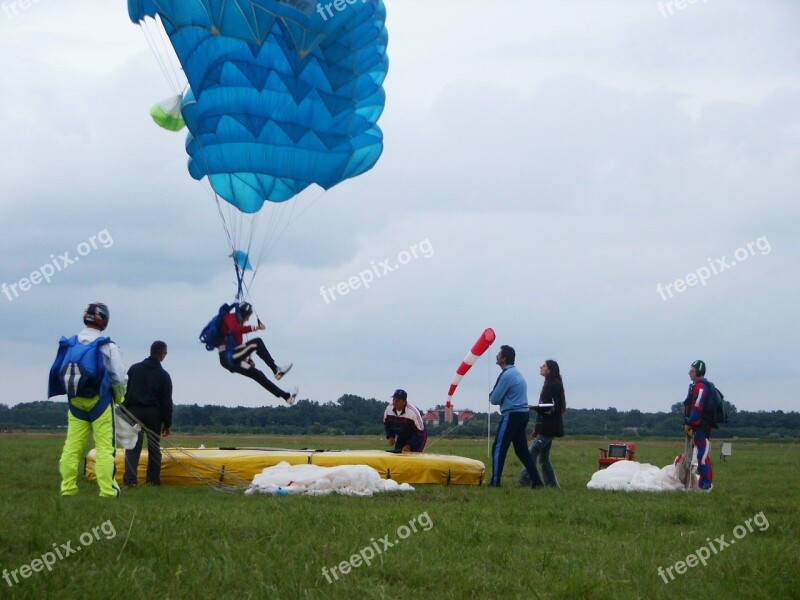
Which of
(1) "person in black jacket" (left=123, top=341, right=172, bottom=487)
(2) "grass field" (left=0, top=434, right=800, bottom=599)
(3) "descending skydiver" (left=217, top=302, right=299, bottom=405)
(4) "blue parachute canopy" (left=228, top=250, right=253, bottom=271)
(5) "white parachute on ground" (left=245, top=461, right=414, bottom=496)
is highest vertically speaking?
(4) "blue parachute canopy" (left=228, top=250, right=253, bottom=271)

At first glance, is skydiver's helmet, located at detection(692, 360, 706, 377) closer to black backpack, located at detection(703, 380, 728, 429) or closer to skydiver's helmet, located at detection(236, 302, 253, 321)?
black backpack, located at detection(703, 380, 728, 429)

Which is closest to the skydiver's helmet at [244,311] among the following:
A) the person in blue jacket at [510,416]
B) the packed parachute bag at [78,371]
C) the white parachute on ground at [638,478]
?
the packed parachute bag at [78,371]

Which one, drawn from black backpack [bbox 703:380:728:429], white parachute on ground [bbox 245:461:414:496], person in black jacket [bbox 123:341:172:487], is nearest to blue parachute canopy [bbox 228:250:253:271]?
person in black jacket [bbox 123:341:172:487]

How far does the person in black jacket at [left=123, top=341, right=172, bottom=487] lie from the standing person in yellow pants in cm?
157

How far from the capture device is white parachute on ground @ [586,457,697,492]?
35.9ft

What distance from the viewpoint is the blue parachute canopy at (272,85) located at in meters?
9.78

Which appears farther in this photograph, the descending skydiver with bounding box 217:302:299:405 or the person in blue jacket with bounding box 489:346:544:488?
the person in blue jacket with bounding box 489:346:544:488

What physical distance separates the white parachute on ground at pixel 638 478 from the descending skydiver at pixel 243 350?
3.94m

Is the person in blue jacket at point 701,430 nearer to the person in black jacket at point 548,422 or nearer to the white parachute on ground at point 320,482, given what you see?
the person in black jacket at point 548,422

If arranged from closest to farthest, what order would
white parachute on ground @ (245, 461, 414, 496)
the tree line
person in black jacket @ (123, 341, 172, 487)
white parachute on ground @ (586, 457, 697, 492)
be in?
white parachute on ground @ (245, 461, 414, 496) < person in black jacket @ (123, 341, 172, 487) < white parachute on ground @ (586, 457, 697, 492) < the tree line

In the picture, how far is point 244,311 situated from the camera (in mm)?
9891

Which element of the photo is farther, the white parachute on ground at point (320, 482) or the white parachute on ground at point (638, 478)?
the white parachute on ground at point (638, 478)

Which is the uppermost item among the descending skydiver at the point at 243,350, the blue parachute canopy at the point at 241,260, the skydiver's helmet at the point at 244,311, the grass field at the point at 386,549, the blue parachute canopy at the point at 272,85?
the blue parachute canopy at the point at 272,85

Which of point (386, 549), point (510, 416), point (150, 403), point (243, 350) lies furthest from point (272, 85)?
point (386, 549)
